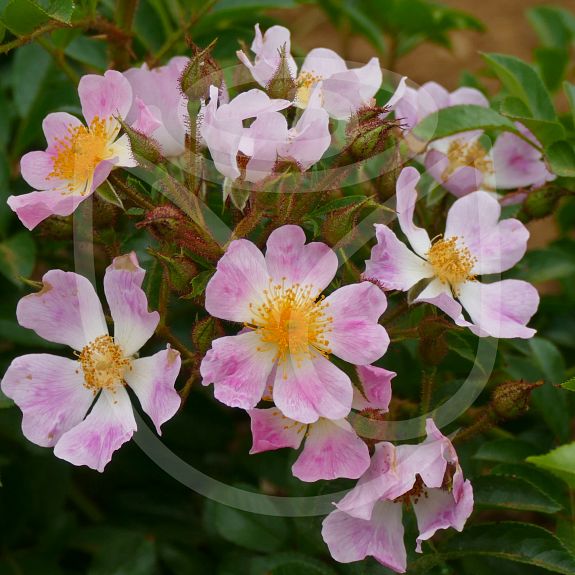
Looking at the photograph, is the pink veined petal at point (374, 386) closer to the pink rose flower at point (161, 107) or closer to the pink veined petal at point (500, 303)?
the pink veined petal at point (500, 303)

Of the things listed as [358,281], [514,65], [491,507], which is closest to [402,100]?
[514,65]

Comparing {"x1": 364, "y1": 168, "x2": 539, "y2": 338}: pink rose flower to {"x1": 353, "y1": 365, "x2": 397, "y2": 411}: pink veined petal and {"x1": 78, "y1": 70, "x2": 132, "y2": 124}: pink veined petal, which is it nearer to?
{"x1": 353, "y1": 365, "x2": 397, "y2": 411}: pink veined petal

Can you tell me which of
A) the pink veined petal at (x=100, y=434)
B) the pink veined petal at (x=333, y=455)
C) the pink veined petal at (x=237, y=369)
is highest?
the pink veined petal at (x=237, y=369)

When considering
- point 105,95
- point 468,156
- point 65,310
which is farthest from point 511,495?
point 105,95

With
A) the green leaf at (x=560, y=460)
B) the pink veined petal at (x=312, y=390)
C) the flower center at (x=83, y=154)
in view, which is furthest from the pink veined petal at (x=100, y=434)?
the green leaf at (x=560, y=460)

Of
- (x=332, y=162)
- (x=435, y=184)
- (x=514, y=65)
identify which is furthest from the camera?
(x=514, y=65)

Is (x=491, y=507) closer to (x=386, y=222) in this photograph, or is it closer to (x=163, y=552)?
(x=386, y=222)
